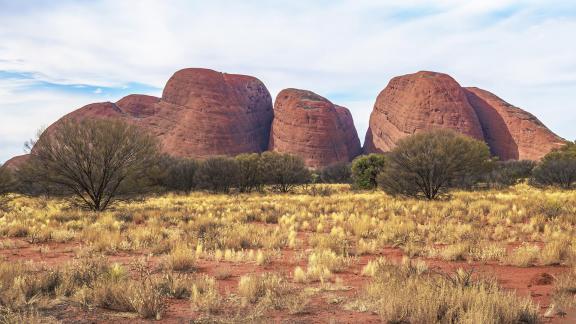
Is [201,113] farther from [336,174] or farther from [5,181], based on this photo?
[5,181]

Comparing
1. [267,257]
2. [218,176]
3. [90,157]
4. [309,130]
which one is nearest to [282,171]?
[218,176]

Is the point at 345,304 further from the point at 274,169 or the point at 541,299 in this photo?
the point at 274,169

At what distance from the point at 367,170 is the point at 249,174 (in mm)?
12525

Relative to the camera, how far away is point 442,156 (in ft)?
82.6

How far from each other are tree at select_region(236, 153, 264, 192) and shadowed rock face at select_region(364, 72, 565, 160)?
57004 millimetres

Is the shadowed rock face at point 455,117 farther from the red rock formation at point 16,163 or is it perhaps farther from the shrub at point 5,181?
the shrub at point 5,181

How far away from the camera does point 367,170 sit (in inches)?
1783

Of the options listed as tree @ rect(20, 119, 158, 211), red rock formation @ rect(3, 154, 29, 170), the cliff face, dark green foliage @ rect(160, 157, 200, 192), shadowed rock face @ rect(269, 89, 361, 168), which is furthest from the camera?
shadowed rock face @ rect(269, 89, 361, 168)

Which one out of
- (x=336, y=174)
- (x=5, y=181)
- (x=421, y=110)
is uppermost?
(x=421, y=110)

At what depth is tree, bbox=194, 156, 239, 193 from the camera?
44.2m

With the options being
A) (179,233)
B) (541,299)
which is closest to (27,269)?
(179,233)

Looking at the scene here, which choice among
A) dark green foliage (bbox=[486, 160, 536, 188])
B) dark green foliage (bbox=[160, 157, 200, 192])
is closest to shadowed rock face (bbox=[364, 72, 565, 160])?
dark green foliage (bbox=[486, 160, 536, 188])

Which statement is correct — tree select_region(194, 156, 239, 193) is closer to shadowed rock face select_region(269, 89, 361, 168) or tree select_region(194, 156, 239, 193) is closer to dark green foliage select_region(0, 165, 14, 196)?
dark green foliage select_region(0, 165, 14, 196)

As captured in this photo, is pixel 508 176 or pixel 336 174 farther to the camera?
pixel 336 174
